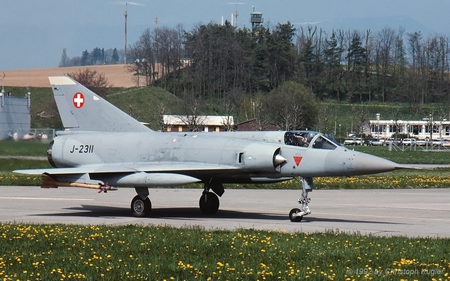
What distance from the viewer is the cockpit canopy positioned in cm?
1752

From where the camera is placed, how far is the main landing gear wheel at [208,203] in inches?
766

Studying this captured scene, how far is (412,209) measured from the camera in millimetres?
21000

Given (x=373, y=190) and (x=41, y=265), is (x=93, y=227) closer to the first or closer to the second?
(x=41, y=265)

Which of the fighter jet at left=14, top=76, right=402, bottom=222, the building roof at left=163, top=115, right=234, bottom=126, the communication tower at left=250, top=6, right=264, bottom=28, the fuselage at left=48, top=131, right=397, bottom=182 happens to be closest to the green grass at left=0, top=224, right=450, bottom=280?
the fuselage at left=48, top=131, right=397, bottom=182

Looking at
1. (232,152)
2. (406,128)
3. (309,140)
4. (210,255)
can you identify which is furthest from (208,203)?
(406,128)

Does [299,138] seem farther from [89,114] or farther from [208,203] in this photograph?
[89,114]

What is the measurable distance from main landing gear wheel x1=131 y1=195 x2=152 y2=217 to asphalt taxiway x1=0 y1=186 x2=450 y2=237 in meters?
0.27

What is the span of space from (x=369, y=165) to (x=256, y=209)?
4.91 metres

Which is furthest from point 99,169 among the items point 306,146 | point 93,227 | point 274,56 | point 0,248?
point 274,56

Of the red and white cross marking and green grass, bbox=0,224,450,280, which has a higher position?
the red and white cross marking

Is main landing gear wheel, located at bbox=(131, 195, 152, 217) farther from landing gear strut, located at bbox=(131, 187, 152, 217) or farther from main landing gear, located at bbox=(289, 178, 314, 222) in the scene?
main landing gear, located at bbox=(289, 178, 314, 222)

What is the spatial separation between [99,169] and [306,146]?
5.18 m

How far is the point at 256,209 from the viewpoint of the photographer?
68.3ft

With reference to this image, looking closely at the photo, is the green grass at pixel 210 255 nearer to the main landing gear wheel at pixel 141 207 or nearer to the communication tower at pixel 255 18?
the main landing gear wheel at pixel 141 207
